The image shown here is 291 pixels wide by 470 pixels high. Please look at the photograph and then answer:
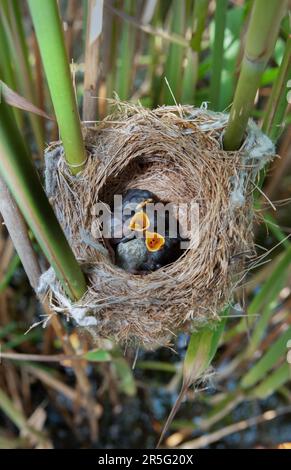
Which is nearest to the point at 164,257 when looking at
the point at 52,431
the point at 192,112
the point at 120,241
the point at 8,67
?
the point at 120,241

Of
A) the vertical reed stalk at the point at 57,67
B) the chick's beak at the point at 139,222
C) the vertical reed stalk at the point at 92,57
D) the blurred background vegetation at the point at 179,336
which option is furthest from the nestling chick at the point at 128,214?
the vertical reed stalk at the point at 57,67

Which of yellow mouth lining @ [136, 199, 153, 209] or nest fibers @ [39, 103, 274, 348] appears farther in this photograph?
yellow mouth lining @ [136, 199, 153, 209]

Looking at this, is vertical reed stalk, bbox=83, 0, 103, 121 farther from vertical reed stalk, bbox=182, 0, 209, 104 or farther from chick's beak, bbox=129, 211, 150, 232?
chick's beak, bbox=129, 211, 150, 232

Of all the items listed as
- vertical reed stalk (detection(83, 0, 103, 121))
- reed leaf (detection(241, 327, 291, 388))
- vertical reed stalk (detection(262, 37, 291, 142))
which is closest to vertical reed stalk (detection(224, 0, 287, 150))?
vertical reed stalk (detection(262, 37, 291, 142))

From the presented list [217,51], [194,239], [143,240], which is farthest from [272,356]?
[217,51]

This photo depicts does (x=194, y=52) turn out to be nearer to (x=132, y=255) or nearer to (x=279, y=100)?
(x=279, y=100)

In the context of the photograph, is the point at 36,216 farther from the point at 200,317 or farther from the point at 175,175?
the point at 175,175
